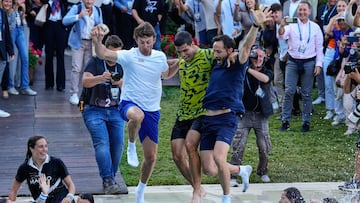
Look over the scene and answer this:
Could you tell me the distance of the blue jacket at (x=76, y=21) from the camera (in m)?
15.5

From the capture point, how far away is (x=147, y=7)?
17.2 m

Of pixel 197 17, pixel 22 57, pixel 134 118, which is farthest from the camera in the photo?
pixel 197 17

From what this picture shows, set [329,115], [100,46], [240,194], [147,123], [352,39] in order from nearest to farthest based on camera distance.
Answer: [100,46] → [147,123] → [240,194] → [352,39] → [329,115]

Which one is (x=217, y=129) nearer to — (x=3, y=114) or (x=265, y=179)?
(x=265, y=179)

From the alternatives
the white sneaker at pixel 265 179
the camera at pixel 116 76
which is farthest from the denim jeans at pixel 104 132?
the white sneaker at pixel 265 179

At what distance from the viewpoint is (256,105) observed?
11.4 meters

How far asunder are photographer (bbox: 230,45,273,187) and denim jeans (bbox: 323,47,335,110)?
382cm

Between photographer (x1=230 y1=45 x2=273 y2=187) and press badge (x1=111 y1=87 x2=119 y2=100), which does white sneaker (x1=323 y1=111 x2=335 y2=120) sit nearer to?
photographer (x1=230 y1=45 x2=273 y2=187)

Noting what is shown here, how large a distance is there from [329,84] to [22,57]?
5643 millimetres

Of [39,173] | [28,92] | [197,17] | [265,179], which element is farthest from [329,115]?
[39,173]

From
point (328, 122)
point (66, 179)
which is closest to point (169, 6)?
point (328, 122)

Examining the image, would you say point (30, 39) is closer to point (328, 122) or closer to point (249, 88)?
point (328, 122)

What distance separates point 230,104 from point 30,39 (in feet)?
31.7

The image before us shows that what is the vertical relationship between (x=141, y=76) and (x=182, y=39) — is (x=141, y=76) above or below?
below
